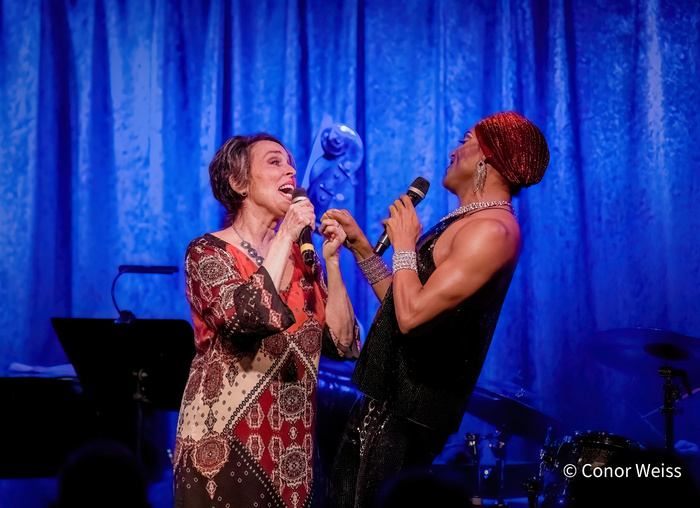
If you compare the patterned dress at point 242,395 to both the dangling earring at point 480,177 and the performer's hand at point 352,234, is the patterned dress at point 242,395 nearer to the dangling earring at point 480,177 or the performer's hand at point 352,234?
the performer's hand at point 352,234

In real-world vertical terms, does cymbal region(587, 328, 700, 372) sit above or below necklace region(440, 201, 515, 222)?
below

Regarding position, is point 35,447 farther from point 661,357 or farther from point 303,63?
point 661,357

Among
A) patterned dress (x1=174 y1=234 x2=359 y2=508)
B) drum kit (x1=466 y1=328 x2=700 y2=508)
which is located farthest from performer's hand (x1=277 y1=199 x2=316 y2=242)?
drum kit (x1=466 y1=328 x2=700 y2=508)

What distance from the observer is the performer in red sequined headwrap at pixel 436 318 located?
189 centimetres

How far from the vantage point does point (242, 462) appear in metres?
1.93

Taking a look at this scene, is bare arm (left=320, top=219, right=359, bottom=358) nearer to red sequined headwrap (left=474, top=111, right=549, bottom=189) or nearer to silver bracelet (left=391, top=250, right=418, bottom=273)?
silver bracelet (left=391, top=250, right=418, bottom=273)

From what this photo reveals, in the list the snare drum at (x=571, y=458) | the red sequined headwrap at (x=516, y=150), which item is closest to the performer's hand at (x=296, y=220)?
the red sequined headwrap at (x=516, y=150)

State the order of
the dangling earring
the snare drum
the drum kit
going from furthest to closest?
the drum kit → the snare drum → the dangling earring

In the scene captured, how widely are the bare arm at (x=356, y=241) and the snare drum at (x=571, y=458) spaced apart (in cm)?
111

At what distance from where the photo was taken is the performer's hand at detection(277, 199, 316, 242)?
201cm

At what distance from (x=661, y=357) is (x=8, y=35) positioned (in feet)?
12.0

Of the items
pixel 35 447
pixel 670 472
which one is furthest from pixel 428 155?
pixel 670 472

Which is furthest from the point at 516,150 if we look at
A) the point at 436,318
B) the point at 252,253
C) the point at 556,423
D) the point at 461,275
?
the point at 556,423

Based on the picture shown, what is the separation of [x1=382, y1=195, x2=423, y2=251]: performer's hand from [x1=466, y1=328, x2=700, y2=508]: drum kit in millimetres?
1421
